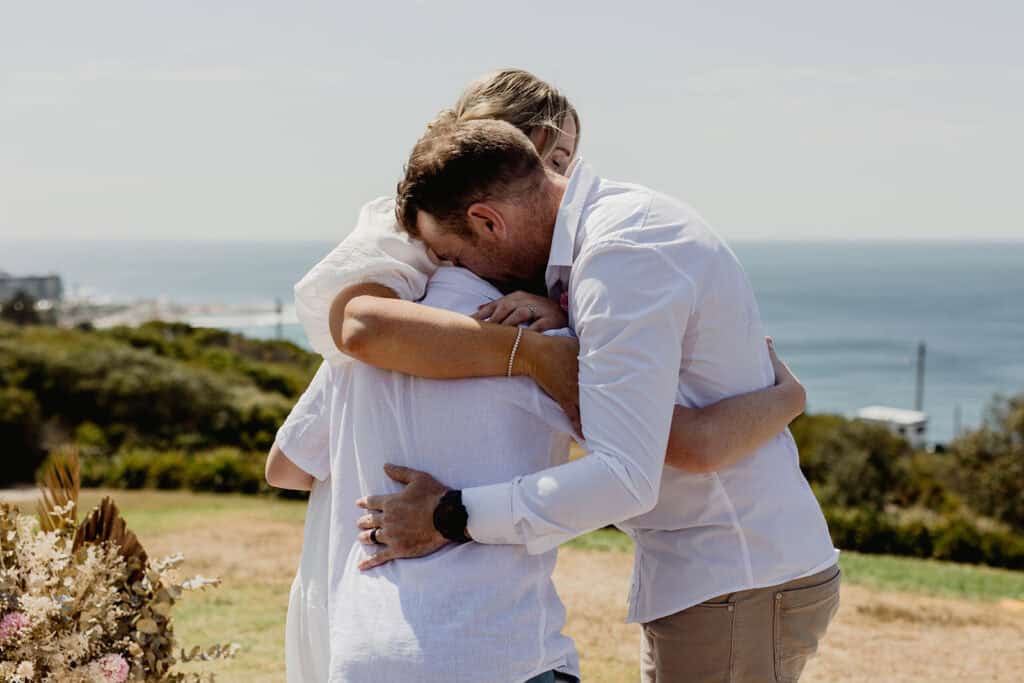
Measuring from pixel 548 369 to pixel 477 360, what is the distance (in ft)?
0.40

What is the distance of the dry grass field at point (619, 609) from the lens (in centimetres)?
668

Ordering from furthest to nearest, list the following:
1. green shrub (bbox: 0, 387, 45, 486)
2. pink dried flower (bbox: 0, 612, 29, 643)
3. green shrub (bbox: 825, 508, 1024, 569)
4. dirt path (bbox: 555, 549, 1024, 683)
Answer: green shrub (bbox: 0, 387, 45, 486)
green shrub (bbox: 825, 508, 1024, 569)
dirt path (bbox: 555, 549, 1024, 683)
pink dried flower (bbox: 0, 612, 29, 643)

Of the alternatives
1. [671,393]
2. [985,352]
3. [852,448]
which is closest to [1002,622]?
[671,393]

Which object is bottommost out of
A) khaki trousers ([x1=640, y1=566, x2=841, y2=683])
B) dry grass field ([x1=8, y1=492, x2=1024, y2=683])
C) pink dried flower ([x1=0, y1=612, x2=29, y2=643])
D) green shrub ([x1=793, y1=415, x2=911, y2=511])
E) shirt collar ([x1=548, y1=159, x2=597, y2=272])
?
green shrub ([x1=793, y1=415, x2=911, y2=511])

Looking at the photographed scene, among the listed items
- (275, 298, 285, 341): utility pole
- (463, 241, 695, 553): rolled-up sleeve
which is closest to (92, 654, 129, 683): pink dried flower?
(463, 241, 695, 553): rolled-up sleeve

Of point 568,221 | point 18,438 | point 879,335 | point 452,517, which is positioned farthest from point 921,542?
point 879,335

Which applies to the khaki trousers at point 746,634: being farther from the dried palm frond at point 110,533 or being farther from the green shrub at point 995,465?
the green shrub at point 995,465

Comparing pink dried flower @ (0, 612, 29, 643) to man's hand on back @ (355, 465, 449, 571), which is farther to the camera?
pink dried flower @ (0, 612, 29, 643)

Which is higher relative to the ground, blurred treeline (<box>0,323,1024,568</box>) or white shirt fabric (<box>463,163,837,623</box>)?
white shirt fabric (<box>463,163,837,623</box>)

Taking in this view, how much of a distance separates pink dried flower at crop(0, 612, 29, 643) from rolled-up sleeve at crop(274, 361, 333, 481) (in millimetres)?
1103

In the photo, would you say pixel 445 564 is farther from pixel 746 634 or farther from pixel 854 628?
pixel 854 628

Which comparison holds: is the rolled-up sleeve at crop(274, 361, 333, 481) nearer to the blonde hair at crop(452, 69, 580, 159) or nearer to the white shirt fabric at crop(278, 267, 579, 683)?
the white shirt fabric at crop(278, 267, 579, 683)

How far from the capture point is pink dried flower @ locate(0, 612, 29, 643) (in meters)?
2.86

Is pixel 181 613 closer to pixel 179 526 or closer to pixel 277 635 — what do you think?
pixel 277 635
